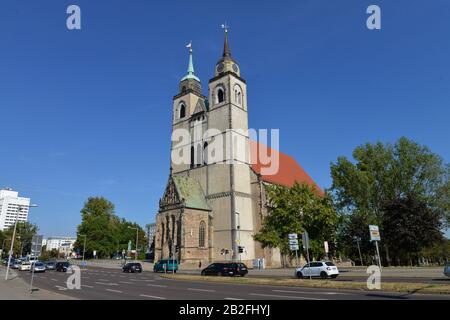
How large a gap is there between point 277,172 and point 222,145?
1414 cm

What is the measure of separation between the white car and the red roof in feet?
84.6

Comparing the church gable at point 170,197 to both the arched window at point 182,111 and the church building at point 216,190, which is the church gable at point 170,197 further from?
the arched window at point 182,111

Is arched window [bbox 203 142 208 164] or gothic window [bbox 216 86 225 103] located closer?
arched window [bbox 203 142 208 164]

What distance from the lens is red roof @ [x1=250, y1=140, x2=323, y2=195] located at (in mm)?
59812

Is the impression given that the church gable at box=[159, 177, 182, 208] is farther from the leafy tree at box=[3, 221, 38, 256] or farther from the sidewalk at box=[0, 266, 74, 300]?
the leafy tree at box=[3, 221, 38, 256]

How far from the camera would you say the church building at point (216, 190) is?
5144 centimetres

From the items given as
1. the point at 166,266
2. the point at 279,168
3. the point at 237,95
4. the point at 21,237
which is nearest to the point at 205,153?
the point at 237,95

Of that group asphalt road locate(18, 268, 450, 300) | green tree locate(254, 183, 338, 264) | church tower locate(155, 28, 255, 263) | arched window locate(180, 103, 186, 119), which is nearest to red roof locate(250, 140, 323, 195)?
church tower locate(155, 28, 255, 263)

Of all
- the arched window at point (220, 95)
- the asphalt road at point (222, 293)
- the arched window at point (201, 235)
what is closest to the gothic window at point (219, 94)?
Answer: the arched window at point (220, 95)

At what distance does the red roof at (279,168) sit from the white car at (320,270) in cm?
2579

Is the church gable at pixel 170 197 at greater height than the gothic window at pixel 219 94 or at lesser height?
lesser

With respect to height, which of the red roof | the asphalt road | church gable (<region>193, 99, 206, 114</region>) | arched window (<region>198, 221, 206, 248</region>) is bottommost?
the asphalt road

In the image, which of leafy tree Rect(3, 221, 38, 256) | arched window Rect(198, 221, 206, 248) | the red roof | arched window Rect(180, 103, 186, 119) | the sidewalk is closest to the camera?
the sidewalk

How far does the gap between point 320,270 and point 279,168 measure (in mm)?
39954
